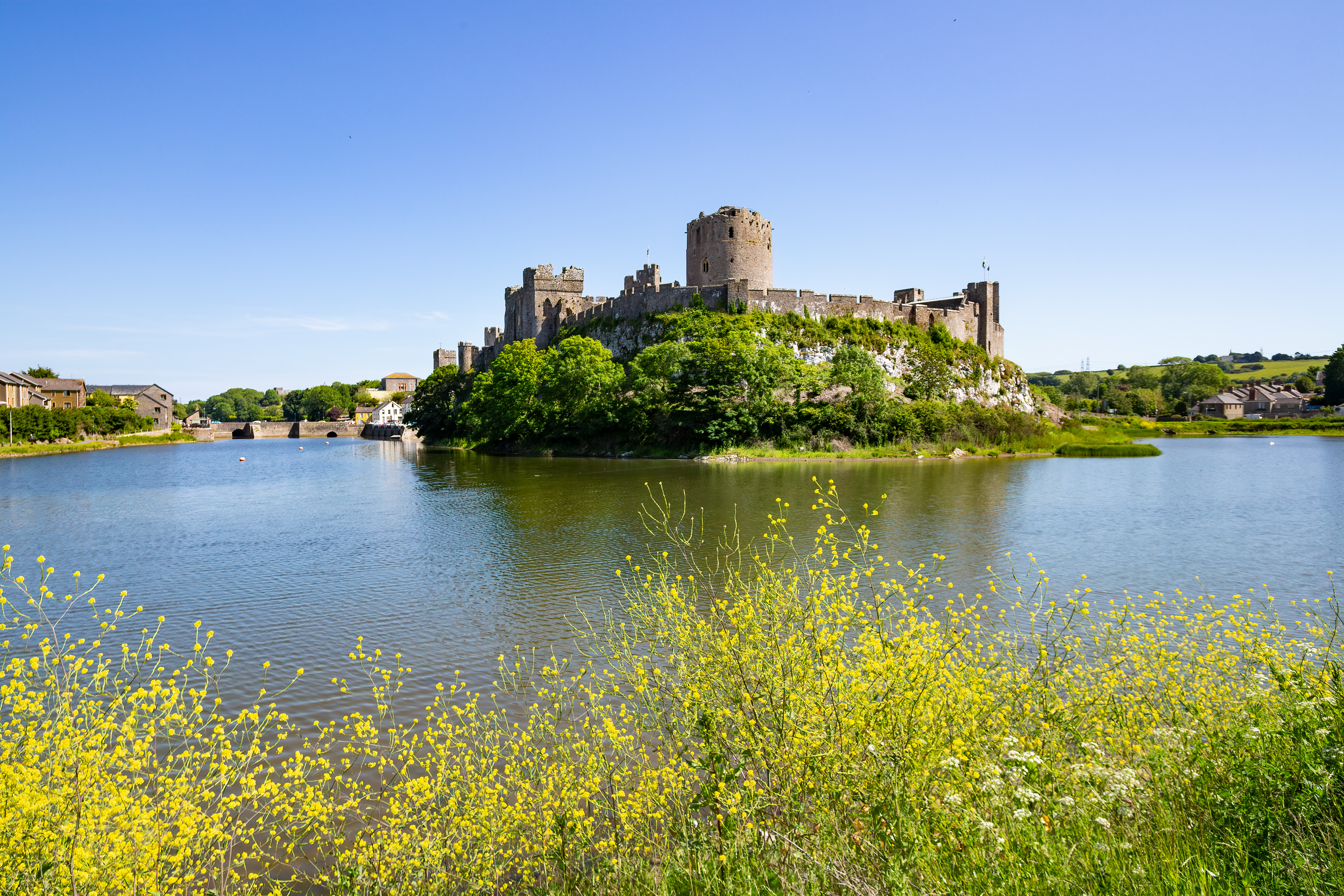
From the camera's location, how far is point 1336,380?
108 meters

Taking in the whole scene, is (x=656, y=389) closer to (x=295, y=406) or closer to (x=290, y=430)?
(x=290, y=430)

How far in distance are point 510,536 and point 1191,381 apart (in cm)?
15153

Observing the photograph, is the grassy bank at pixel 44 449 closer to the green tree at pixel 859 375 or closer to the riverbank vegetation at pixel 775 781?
the green tree at pixel 859 375

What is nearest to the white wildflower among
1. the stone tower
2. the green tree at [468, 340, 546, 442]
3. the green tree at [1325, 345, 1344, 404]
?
the green tree at [468, 340, 546, 442]

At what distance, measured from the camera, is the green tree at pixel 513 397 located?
63469 mm

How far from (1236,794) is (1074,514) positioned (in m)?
22.6

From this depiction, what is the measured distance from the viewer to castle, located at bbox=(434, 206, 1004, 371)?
2463 inches

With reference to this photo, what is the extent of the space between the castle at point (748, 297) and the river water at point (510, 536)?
2176 centimetres

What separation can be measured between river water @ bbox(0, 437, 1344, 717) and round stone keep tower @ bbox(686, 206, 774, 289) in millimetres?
24859

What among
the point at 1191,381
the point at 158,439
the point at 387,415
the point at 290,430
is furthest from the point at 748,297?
the point at 1191,381

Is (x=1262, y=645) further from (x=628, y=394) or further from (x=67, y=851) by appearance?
(x=628, y=394)

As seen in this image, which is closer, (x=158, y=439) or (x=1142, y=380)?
(x=158, y=439)

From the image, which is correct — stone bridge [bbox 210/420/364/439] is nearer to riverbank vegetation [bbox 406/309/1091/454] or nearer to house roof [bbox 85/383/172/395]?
house roof [bbox 85/383/172/395]

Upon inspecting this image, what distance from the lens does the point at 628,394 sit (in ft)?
192
